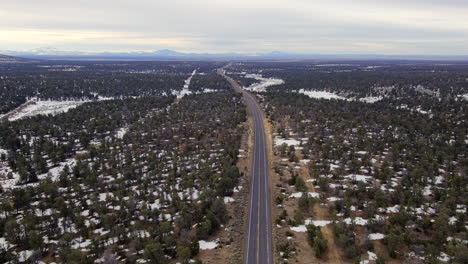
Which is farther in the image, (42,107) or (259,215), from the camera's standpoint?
(42,107)

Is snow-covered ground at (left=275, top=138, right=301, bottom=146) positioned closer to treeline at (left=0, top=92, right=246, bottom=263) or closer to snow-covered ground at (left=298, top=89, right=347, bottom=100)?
treeline at (left=0, top=92, right=246, bottom=263)

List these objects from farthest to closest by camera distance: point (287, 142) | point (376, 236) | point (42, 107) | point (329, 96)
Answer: point (329, 96) < point (42, 107) < point (287, 142) < point (376, 236)

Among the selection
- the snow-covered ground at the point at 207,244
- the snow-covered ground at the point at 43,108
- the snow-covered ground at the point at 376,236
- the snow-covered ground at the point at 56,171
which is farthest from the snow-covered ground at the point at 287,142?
the snow-covered ground at the point at 43,108

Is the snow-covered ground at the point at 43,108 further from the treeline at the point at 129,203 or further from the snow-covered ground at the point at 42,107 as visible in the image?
the treeline at the point at 129,203

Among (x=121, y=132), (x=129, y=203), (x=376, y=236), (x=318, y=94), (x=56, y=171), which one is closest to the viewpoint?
(x=376, y=236)

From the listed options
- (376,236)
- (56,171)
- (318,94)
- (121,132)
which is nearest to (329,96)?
(318,94)

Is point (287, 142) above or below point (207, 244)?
above

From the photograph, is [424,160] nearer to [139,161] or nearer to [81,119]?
[139,161]

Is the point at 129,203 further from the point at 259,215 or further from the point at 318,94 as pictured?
the point at 318,94

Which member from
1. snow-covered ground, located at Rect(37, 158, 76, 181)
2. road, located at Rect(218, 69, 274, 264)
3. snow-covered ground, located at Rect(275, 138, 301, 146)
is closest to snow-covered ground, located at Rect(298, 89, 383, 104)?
snow-covered ground, located at Rect(275, 138, 301, 146)
